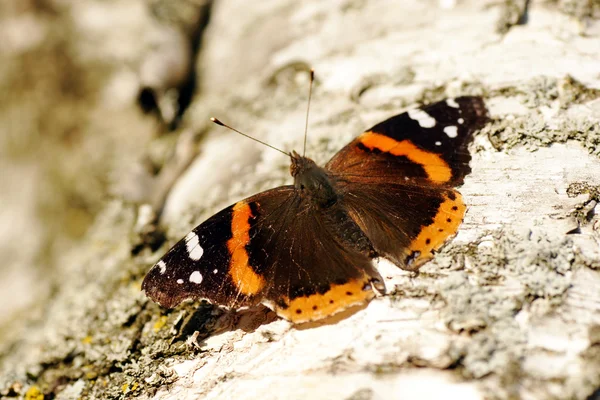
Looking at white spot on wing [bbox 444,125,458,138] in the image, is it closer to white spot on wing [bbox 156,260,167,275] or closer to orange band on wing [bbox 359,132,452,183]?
orange band on wing [bbox 359,132,452,183]

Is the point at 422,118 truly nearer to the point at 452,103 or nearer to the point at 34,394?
the point at 452,103

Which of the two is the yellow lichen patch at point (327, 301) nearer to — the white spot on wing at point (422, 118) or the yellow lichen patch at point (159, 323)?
the yellow lichen patch at point (159, 323)

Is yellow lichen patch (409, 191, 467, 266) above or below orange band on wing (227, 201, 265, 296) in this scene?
below

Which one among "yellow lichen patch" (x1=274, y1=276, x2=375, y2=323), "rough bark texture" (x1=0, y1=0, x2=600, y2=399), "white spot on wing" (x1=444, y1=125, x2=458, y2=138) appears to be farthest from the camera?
"white spot on wing" (x1=444, y1=125, x2=458, y2=138)

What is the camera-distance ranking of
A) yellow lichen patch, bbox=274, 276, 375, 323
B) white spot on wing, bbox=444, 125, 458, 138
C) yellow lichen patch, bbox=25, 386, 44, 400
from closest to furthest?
yellow lichen patch, bbox=274, 276, 375, 323 < white spot on wing, bbox=444, 125, 458, 138 < yellow lichen patch, bbox=25, 386, 44, 400

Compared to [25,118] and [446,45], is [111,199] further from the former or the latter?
[446,45]

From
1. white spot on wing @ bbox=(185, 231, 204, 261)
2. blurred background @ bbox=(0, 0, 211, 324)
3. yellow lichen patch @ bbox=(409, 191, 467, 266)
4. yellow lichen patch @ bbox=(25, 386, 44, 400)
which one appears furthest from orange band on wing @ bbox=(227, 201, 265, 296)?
blurred background @ bbox=(0, 0, 211, 324)
